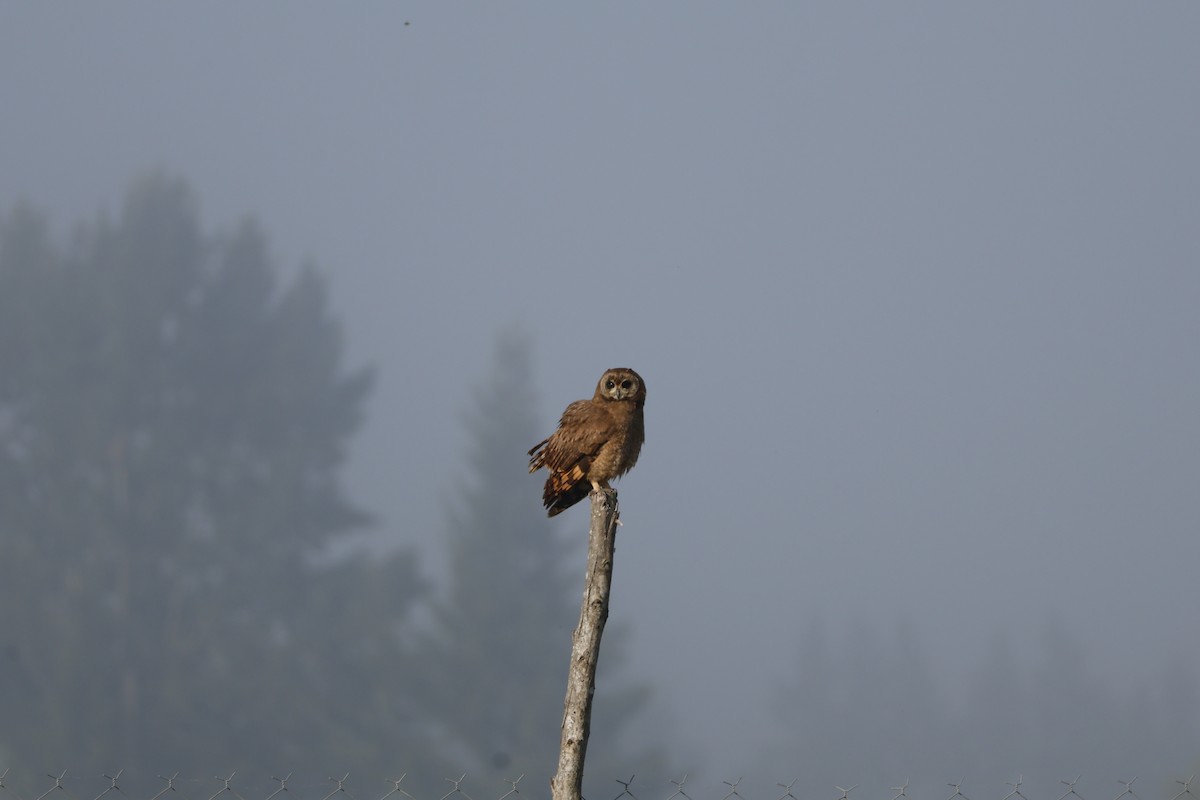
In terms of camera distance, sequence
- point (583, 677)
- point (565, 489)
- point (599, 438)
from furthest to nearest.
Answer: point (565, 489)
point (599, 438)
point (583, 677)

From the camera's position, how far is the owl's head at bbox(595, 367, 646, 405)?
7.61 metres

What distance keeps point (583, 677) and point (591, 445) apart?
2.00m

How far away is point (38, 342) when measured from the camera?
39.6m

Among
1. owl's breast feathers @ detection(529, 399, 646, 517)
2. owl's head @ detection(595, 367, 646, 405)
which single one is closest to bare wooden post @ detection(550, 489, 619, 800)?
owl's breast feathers @ detection(529, 399, 646, 517)

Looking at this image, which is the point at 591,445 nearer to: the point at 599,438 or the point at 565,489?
the point at 599,438

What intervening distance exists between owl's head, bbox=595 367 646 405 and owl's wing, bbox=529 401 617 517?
4.8 inches

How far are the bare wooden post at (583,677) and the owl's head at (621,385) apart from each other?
5.41 ft

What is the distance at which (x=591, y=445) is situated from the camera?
7.63 meters

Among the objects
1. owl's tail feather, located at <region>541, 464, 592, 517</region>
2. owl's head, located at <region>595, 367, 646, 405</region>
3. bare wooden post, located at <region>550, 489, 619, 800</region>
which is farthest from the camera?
owl's tail feather, located at <region>541, 464, 592, 517</region>

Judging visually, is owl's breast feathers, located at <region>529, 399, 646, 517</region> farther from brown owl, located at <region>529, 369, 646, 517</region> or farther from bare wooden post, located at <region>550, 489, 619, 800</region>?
bare wooden post, located at <region>550, 489, 619, 800</region>

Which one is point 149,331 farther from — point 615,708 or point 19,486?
point 615,708

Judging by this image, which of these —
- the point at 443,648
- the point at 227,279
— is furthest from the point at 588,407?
the point at 227,279

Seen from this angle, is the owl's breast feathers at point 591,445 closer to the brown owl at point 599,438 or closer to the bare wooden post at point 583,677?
the brown owl at point 599,438

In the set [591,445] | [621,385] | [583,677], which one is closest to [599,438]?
[591,445]
